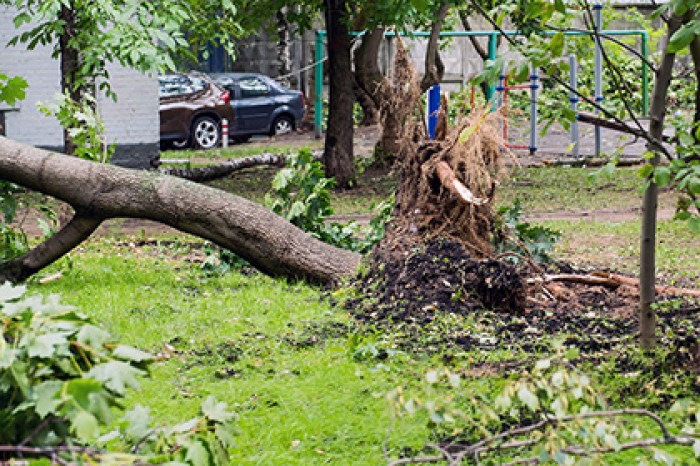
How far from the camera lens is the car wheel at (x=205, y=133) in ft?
74.5

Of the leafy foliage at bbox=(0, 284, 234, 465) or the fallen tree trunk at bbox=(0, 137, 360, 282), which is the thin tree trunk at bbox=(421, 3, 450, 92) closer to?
the fallen tree trunk at bbox=(0, 137, 360, 282)

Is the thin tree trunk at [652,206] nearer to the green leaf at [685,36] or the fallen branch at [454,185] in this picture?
the green leaf at [685,36]

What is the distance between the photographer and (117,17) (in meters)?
9.44

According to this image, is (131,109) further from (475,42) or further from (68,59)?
(475,42)

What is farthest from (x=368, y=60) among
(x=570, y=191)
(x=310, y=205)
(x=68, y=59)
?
(x=310, y=205)

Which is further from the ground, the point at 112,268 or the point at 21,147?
the point at 21,147

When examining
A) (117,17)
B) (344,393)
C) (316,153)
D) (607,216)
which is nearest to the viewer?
(344,393)

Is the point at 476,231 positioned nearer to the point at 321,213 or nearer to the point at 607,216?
the point at 321,213

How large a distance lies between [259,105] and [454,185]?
17.7 metres

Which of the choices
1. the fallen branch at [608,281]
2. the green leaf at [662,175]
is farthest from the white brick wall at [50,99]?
the green leaf at [662,175]

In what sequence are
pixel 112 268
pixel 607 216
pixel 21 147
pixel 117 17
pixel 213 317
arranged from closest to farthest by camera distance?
pixel 213 317, pixel 21 147, pixel 112 268, pixel 117 17, pixel 607 216

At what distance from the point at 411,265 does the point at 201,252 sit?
350 cm

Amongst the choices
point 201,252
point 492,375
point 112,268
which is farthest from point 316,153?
point 492,375

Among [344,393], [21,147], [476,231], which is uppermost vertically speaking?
[21,147]
